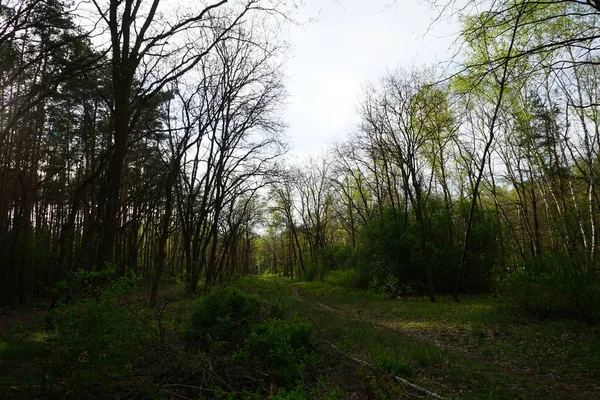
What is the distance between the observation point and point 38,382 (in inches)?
185

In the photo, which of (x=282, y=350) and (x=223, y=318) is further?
(x=223, y=318)

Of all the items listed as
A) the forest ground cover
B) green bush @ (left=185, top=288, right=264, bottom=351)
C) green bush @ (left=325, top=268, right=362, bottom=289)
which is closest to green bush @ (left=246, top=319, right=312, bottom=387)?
Answer: the forest ground cover

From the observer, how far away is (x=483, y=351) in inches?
314

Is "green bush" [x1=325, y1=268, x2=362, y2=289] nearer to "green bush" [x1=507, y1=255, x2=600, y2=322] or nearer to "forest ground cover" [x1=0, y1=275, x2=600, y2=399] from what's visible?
"green bush" [x1=507, y1=255, x2=600, y2=322]

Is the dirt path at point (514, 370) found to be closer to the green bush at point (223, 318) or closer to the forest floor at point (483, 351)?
the forest floor at point (483, 351)

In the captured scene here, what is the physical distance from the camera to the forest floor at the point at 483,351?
5.65 m

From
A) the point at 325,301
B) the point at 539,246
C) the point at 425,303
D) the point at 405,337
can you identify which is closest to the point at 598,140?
the point at 539,246

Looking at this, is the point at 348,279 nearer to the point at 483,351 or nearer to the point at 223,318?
the point at 483,351

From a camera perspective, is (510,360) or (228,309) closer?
(510,360)

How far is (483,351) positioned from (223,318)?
578cm

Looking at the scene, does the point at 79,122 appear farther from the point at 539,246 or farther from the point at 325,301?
the point at 539,246

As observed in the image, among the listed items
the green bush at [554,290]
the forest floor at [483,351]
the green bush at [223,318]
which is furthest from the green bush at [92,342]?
the green bush at [554,290]

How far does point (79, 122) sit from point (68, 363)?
49.8 feet

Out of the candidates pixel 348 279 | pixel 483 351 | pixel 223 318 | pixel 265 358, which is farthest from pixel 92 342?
pixel 348 279
